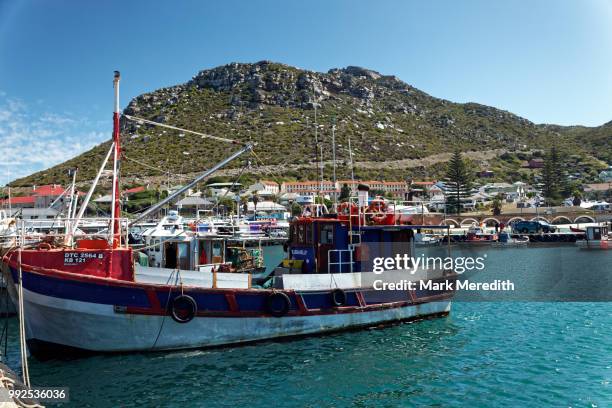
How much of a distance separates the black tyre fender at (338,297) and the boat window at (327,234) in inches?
82.8

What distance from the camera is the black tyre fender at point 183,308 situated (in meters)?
14.0

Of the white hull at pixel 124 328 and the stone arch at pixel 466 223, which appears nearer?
the white hull at pixel 124 328

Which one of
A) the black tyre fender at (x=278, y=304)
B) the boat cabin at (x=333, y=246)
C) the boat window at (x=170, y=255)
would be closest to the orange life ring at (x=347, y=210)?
the boat cabin at (x=333, y=246)

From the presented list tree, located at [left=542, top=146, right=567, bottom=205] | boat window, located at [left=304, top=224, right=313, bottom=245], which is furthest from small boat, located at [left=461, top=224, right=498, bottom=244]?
boat window, located at [left=304, top=224, right=313, bottom=245]

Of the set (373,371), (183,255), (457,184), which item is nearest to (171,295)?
(183,255)

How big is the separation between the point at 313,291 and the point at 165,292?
16.7ft

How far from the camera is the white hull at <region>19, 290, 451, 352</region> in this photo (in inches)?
528

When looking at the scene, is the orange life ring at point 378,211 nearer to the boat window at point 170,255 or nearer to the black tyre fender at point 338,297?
the black tyre fender at point 338,297

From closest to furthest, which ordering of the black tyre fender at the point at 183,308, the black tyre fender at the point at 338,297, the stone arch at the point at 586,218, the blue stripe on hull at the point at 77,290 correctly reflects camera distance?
the blue stripe on hull at the point at 77,290
the black tyre fender at the point at 183,308
the black tyre fender at the point at 338,297
the stone arch at the point at 586,218

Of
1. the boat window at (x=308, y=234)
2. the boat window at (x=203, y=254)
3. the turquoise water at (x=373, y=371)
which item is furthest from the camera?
the boat window at (x=308, y=234)

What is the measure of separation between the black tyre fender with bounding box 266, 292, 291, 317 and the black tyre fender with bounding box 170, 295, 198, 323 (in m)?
2.46

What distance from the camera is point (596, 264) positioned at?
4081cm

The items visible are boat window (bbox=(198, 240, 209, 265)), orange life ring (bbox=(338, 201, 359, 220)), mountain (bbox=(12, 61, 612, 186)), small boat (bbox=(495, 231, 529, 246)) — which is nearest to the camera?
boat window (bbox=(198, 240, 209, 265))

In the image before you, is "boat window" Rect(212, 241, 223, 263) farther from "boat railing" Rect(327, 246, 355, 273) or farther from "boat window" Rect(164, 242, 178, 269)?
"boat railing" Rect(327, 246, 355, 273)
